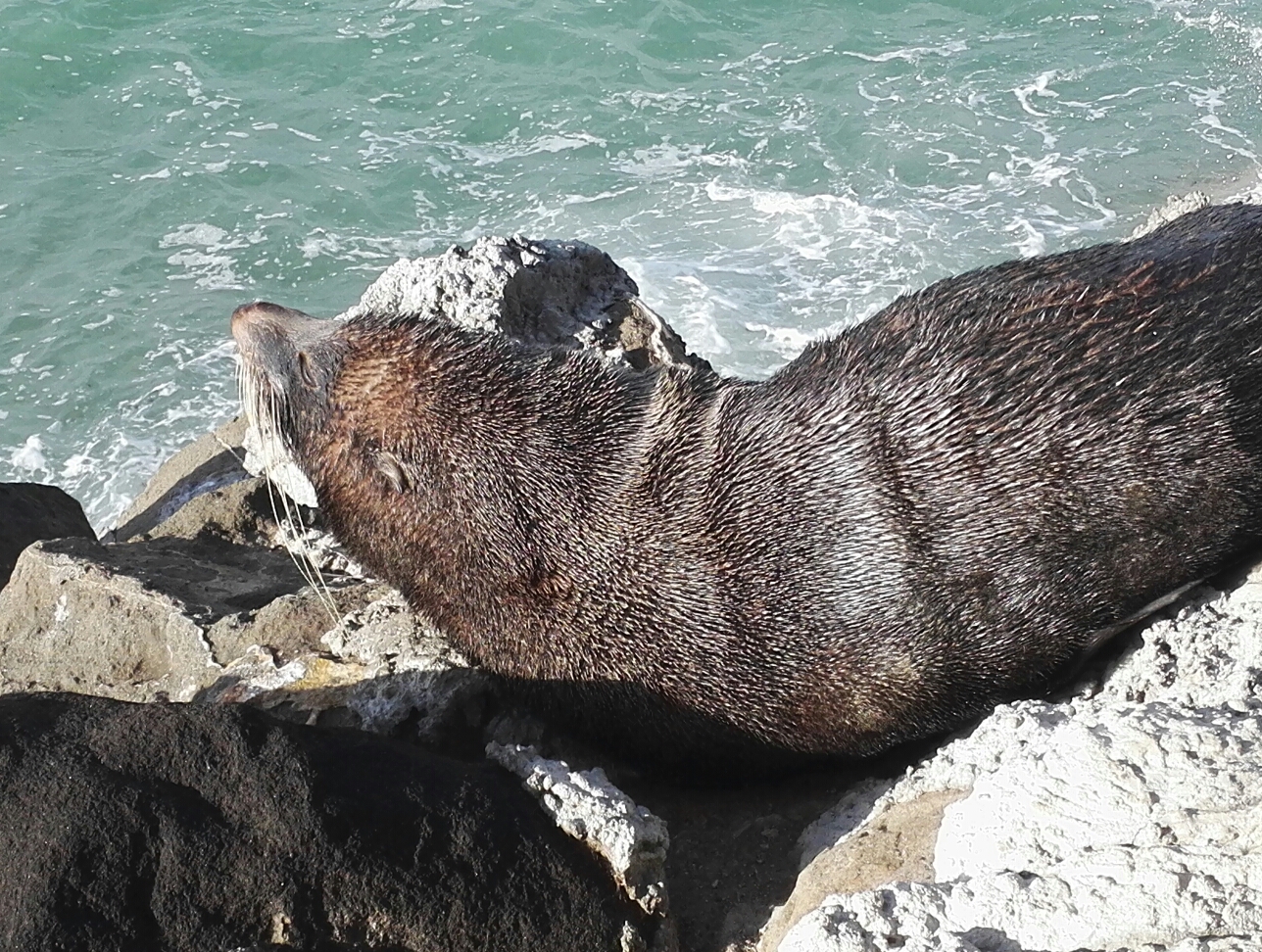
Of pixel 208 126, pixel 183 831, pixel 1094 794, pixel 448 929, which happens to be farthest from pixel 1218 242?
pixel 208 126

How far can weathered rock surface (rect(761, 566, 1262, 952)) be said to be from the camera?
126 inches

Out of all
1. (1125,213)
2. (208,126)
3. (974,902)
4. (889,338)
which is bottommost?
(1125,213)

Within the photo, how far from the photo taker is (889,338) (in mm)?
5363

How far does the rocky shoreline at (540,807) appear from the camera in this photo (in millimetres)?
3430

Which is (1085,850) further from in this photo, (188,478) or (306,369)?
(188,478)

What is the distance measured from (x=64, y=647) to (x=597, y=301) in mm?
3536

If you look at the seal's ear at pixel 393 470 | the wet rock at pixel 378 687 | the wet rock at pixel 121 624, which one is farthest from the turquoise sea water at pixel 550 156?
the seal's ear at pixel 393 470

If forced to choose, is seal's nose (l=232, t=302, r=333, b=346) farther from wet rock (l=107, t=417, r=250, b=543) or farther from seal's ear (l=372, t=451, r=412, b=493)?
wet rock (l=107, t=417, r=250, b=543)

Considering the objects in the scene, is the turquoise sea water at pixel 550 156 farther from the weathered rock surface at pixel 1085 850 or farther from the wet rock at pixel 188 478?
the weathered rock surface at pixel 1085 850

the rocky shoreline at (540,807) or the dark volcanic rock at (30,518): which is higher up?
the rocky shoreline at (540,807)

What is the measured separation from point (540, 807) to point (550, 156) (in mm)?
13144

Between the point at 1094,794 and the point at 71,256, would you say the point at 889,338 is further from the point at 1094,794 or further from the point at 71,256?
the point at 71,256

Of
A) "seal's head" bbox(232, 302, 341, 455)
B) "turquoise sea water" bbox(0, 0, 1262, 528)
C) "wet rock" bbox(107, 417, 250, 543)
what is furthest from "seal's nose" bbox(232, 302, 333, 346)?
"turquoise sea water" bbox(0, 0, 1262, 528)

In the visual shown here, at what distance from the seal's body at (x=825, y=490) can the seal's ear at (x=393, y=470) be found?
17 millimetres
